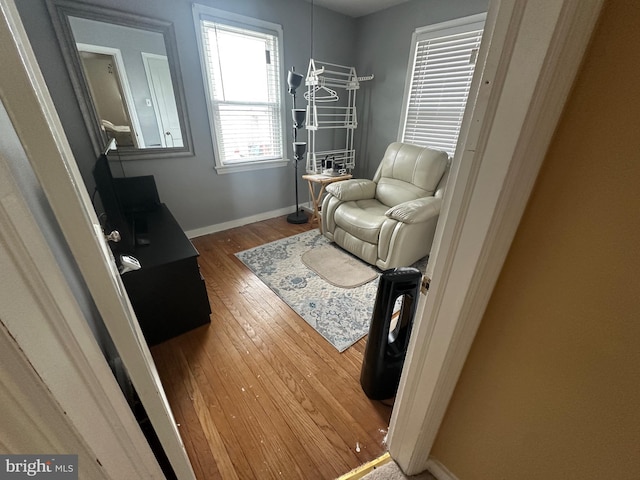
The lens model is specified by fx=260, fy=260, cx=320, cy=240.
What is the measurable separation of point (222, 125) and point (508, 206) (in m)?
2.85

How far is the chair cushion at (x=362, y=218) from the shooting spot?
2238 mm

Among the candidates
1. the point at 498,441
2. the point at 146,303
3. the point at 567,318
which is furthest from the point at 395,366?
the point at 146,303

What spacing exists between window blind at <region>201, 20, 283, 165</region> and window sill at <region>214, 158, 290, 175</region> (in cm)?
5

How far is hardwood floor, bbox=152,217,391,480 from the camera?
106cm

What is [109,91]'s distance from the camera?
2.09 metres

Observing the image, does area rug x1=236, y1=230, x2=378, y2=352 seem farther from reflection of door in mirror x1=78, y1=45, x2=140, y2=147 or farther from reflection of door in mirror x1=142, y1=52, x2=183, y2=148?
reflection of door in mirror x1=78, y1=45, x2=140, y2=147

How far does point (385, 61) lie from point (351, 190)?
5.89 ft

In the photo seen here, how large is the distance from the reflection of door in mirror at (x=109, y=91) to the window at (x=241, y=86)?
689 mm

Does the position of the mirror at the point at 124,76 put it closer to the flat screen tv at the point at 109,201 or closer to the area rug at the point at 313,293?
the flat screen tv at the point at 109,201

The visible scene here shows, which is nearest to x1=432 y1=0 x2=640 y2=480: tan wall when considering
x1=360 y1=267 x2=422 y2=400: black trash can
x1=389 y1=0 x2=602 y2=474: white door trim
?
x1=389 y1=0 x2=602 y2=474: white door trim

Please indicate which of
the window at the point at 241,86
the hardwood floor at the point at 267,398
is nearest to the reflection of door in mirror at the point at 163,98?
the window at the point at 241,86

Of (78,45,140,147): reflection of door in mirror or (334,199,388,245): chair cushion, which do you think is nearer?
(78,45,140,147): reflection of door in mirror

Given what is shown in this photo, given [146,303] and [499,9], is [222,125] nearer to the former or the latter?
[146,303]

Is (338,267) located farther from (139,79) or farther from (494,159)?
(139,79)
